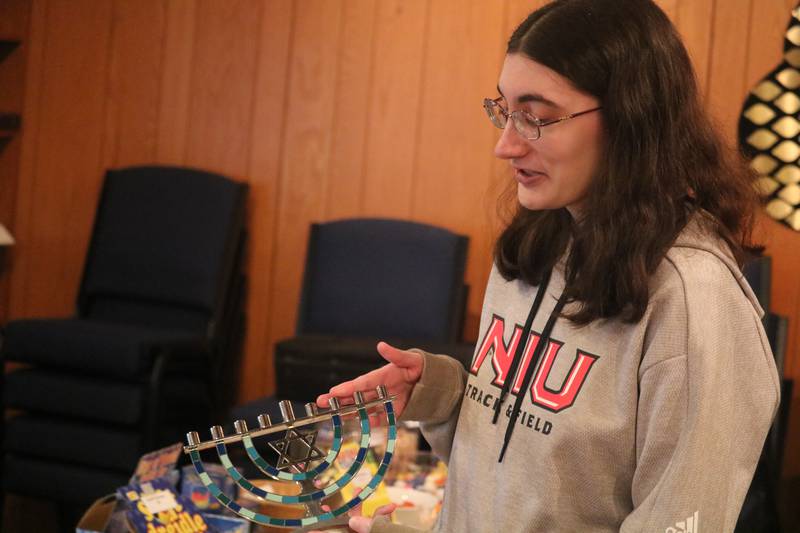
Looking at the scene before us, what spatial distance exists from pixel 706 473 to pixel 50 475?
2.50m

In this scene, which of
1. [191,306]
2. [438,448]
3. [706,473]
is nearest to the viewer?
[706,473]

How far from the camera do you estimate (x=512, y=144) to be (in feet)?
3.90

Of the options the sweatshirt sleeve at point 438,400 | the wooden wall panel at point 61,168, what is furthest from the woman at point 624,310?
the wooden wall panel at point 61,168

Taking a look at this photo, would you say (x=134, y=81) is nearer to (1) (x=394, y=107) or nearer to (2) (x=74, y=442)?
(1) (x=394, y=107)

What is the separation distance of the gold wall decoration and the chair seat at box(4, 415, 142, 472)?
2.10m

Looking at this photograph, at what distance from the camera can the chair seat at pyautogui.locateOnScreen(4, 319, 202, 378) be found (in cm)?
298

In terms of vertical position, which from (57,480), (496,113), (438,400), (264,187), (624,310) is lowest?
(57,480)

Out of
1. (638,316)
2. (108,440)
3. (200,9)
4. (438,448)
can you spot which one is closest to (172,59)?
(200,9)

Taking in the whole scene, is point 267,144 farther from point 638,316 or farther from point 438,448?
point 638,316

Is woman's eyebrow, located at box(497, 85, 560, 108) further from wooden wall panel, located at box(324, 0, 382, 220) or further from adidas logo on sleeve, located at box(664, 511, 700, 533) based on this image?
wooden wall panel, located at box(324, 0, 382, 220)

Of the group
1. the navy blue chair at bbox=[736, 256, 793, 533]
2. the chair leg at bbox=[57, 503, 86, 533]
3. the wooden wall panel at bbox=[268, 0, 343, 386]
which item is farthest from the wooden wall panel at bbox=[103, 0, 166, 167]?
the navy blue chair at bbox=[736, 256, 793, 533]

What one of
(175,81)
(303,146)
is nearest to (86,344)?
(303,146)

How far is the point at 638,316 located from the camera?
1.10 metres

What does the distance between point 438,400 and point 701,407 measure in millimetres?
433
